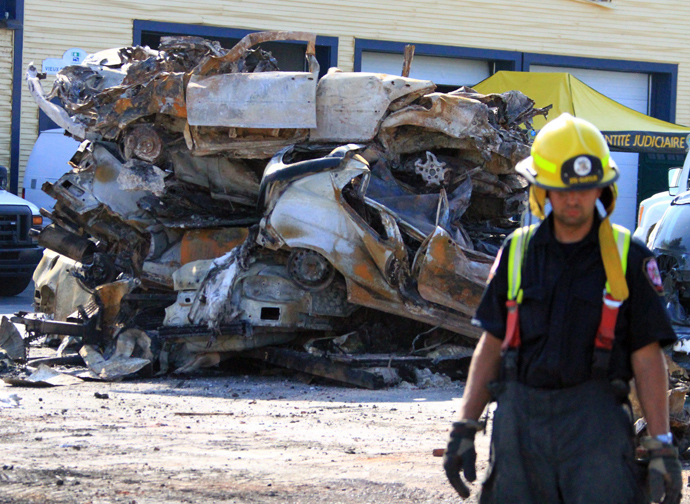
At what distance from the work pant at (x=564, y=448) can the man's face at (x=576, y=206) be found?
0.45 m

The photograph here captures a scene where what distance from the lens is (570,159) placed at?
251 cm

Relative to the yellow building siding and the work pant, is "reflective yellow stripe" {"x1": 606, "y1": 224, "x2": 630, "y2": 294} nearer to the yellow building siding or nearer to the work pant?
the work pant

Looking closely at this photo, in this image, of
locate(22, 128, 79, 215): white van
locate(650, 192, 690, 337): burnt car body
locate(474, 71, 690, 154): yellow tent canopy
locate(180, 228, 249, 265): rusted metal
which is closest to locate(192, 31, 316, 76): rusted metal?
locate(180, 228, 249, 265): rusted metal

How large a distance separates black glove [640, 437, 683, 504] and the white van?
14.0 meters

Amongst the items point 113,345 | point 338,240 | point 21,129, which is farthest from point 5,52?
point 338,240

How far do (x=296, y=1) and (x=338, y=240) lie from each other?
1277cm

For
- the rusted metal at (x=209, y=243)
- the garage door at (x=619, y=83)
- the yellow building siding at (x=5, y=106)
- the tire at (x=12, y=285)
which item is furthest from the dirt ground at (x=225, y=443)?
the garage door at (x=619, y=83)

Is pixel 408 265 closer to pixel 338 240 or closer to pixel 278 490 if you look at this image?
pixel 338 240

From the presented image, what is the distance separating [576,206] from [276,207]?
16.2 feet

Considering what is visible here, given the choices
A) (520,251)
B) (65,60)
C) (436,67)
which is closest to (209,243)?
(520,251)

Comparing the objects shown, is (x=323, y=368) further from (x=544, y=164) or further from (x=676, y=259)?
(x=544, y=164)

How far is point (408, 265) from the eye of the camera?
7.11 m

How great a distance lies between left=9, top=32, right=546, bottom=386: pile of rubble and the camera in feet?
23.5

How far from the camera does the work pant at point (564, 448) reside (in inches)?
93.8
